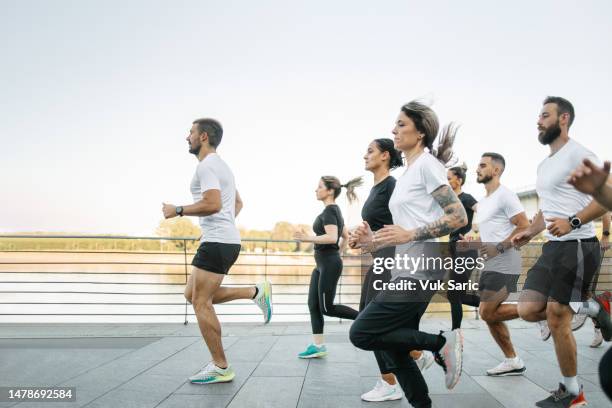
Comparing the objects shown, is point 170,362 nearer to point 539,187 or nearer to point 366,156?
point 366,156

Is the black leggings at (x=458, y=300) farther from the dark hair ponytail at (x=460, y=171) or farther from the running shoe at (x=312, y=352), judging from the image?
the running shoe at (x=312, y=352)

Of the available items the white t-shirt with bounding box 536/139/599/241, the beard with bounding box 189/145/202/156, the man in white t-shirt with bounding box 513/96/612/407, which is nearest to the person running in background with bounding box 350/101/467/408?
the man in white t-shirt with bounding box 513/96/612/407

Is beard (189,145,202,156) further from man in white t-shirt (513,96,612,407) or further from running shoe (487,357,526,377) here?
running shoe (487,357,526,377)

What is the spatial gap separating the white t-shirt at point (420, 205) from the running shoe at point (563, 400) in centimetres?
128

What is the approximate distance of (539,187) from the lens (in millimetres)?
2926

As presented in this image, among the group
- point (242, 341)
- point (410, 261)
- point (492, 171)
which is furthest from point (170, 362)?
point (492, 171)

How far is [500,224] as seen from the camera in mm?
3750

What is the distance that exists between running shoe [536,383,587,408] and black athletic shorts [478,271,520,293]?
91cm

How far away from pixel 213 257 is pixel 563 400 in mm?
2355

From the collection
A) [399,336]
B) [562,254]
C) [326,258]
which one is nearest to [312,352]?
[326,258]

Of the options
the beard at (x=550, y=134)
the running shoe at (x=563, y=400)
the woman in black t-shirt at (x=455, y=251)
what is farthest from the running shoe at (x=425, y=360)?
the beard at (x=550, y=134)

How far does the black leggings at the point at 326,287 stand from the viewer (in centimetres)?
401

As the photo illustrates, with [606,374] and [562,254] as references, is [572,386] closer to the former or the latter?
[562,254]

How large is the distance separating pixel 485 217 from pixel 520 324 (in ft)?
9.87
